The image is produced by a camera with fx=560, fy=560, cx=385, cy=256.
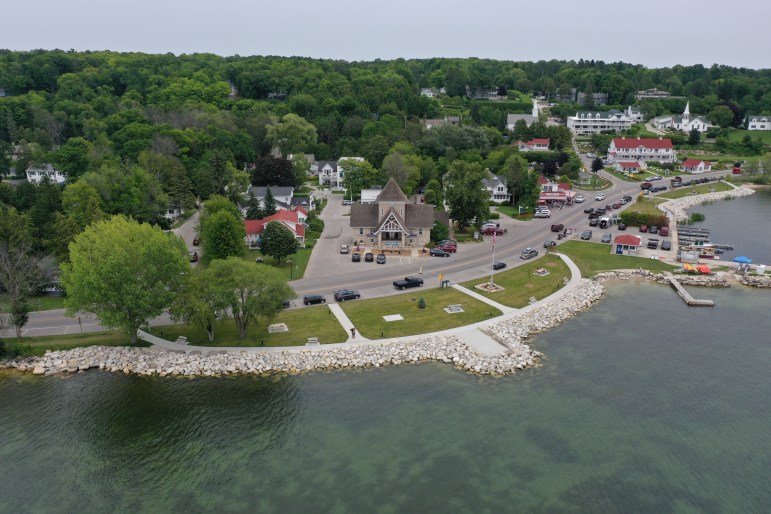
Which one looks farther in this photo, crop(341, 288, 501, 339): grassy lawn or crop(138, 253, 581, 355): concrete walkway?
crop(341, 288, 501, 339): grassy lawn

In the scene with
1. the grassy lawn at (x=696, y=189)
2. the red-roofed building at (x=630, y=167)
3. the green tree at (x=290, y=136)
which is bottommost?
the grassy lawn at (x=696, y=189)

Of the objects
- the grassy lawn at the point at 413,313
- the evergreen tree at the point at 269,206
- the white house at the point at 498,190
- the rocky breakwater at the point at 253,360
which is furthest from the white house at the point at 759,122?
the rocky breakwater at the point at 253,360

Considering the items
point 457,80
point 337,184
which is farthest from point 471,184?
point 457,80

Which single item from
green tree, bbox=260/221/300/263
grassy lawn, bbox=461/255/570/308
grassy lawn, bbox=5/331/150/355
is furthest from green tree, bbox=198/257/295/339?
grassy lawn, bbox=461/255/570/308

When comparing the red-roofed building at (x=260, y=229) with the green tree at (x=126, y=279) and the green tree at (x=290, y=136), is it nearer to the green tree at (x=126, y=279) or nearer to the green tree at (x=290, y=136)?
the green tree at (x=126, y=279)

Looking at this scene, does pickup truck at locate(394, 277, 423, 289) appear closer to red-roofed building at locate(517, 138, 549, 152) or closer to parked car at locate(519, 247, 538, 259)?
parked car at locate(519, 247, 538, 259)
